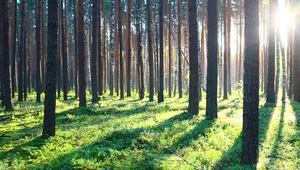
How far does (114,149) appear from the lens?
764 centimetres

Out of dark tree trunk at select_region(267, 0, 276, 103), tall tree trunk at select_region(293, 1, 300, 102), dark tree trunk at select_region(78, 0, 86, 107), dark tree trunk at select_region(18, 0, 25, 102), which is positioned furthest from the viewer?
tall tree trunk at select_region(293, 1, 300, 102)

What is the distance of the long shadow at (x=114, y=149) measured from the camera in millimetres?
6691

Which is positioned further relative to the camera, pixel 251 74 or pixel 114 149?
pixel 114 149

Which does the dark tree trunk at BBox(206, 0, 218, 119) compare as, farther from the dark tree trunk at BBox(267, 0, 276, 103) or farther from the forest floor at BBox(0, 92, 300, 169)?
the dark tree trunk at BBox(267, 0, 276, 103)

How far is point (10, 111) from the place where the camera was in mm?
15773

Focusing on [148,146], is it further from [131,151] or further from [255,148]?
[255,148]

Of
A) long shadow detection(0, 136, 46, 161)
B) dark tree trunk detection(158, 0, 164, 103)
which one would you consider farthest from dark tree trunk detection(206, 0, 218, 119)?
dark tree trunk detection(158, 0, 164, 103)

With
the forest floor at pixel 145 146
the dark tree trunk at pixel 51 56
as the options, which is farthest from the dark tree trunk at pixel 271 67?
the dark tree trunk at pixel 51 56

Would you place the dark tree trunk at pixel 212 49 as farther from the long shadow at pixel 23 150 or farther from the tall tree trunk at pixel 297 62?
the tall tree trunk at pixel 297 62

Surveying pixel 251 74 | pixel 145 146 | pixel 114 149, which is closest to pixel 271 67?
pixel 251 74

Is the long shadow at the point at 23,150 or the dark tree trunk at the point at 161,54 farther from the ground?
the dark tree trunk at the point at 161,54

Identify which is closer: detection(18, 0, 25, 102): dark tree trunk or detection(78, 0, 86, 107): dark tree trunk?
detection(78, 0, 86, 107): dark tree trunk

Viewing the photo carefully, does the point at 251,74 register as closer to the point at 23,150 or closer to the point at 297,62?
the point at 23,150

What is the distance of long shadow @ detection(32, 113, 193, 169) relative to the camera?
6691 mm
